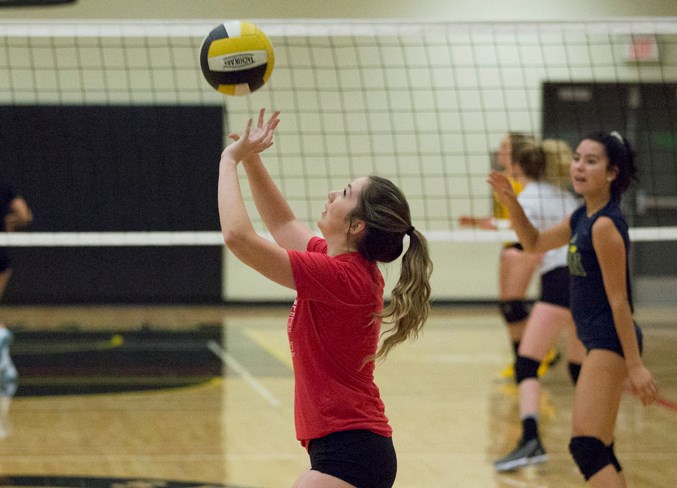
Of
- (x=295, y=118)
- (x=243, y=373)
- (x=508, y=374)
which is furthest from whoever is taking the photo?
(x=295, y=118)

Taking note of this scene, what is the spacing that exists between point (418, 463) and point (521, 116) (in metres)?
7.70

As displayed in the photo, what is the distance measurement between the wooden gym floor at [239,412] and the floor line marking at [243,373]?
0.01 m

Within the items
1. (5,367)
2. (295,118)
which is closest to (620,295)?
(5,367)

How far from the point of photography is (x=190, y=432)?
6129mm

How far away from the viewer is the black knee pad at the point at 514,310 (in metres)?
6.94

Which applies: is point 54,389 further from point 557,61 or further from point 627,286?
point 557,61

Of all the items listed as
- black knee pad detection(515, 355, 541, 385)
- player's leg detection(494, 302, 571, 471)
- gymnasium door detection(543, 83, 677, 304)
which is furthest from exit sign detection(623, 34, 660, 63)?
black knee pad detection(515, 355, 541, 385)

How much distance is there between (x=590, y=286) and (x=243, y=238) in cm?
167

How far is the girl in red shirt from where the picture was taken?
8.77ft

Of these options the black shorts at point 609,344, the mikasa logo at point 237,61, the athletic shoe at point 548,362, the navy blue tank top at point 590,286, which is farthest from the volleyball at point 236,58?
the athletic shoe at point 548,362

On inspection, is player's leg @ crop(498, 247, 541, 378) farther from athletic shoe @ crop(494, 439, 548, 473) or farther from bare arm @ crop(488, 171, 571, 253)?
bare arm @ crop(488, 171, 571, 253)

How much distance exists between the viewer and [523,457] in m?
5.34

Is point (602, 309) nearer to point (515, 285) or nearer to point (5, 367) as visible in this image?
point (515, 285)

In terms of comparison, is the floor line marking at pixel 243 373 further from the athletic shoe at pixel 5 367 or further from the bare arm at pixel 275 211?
the bare arm at pixel 275 211
